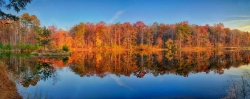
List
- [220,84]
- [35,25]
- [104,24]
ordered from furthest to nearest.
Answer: [104,24] < [35,25] < [220,84]

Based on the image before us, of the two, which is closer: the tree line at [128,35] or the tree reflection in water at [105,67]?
the tree reflection in water at [105,67]

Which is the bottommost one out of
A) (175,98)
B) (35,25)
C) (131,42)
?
(175,98)

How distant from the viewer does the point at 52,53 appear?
2919cm

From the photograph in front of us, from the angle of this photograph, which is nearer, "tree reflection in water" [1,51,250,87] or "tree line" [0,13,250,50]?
"tree reflection in water" [1,51,250,87]

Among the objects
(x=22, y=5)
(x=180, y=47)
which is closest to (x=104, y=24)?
(x=180, y=47)

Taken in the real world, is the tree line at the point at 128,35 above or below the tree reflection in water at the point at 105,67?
above

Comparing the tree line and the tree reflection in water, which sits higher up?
the tree line

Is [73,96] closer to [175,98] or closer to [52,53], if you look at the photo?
[175,98]

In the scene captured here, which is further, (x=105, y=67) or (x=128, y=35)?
(x=128, y=35)

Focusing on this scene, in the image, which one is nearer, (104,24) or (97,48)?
(97,48)

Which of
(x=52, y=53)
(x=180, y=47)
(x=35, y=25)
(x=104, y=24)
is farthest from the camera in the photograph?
(x=104, y=24)

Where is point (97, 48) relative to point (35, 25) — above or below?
below

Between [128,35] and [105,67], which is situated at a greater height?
[128,35]

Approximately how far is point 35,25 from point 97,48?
17.4 metres
